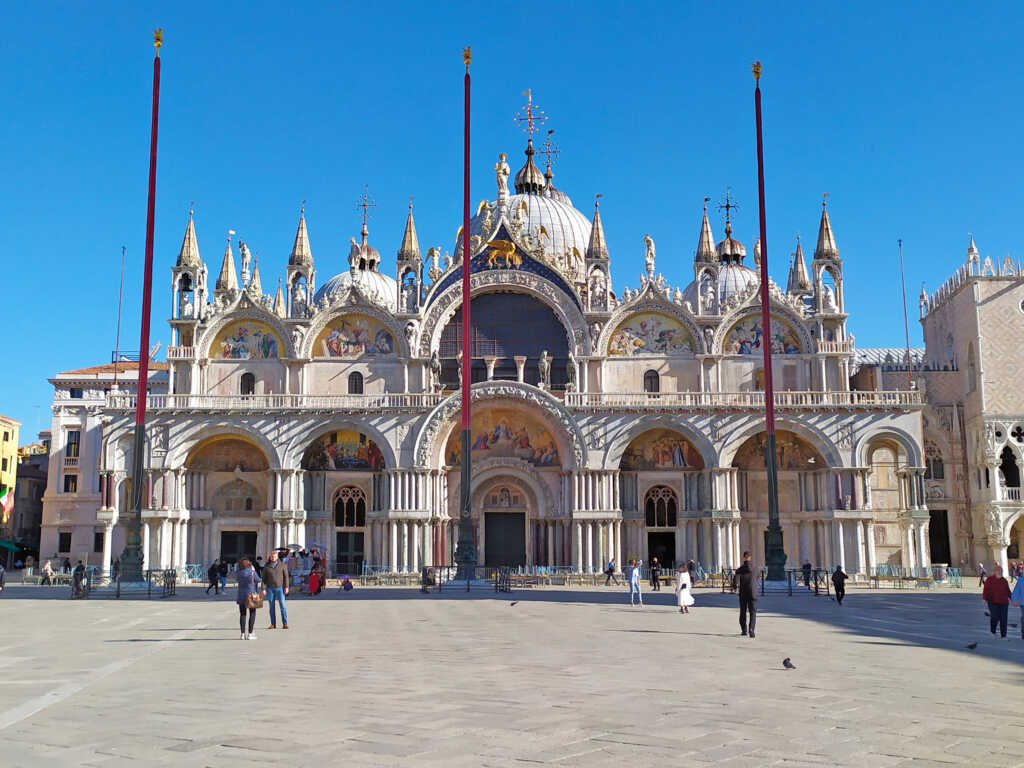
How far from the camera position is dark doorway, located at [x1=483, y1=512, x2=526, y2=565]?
161 feet

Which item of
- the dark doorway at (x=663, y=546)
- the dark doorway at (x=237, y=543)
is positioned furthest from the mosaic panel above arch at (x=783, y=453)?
the dark doorway at (x=237, y=543)

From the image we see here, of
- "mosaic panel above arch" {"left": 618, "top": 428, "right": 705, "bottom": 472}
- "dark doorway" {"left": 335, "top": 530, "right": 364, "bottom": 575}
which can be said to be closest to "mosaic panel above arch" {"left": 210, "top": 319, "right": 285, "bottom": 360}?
"dark doorway" {"left": 335, "top": 530, "right": 364, "bottom": 575}

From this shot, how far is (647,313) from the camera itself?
164ft

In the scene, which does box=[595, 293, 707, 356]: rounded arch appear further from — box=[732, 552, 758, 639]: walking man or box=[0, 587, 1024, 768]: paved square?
box=[732, 552, 758, 639]: walking man

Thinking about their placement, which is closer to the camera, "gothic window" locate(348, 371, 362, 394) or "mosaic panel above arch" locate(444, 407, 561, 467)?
"mosaic panel above arch" locate(444, 407, 561, 467)

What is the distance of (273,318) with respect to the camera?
50.3m

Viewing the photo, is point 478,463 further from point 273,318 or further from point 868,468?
point 868,468

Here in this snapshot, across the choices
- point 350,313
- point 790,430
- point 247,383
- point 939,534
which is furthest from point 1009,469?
point 247,383

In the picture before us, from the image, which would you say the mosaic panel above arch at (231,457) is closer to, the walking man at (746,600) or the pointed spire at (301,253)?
the pointed spire at (301,253)

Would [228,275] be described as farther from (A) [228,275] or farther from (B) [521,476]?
(B) [521,476]

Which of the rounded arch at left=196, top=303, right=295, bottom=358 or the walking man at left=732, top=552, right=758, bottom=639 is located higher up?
the rounded arch at left=196, top=303, right=295, bottom=358

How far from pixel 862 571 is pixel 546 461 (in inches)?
594

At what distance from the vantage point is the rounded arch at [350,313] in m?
50.0

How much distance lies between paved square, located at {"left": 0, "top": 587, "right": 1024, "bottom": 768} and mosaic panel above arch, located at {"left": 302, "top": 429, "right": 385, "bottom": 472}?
2612cm
